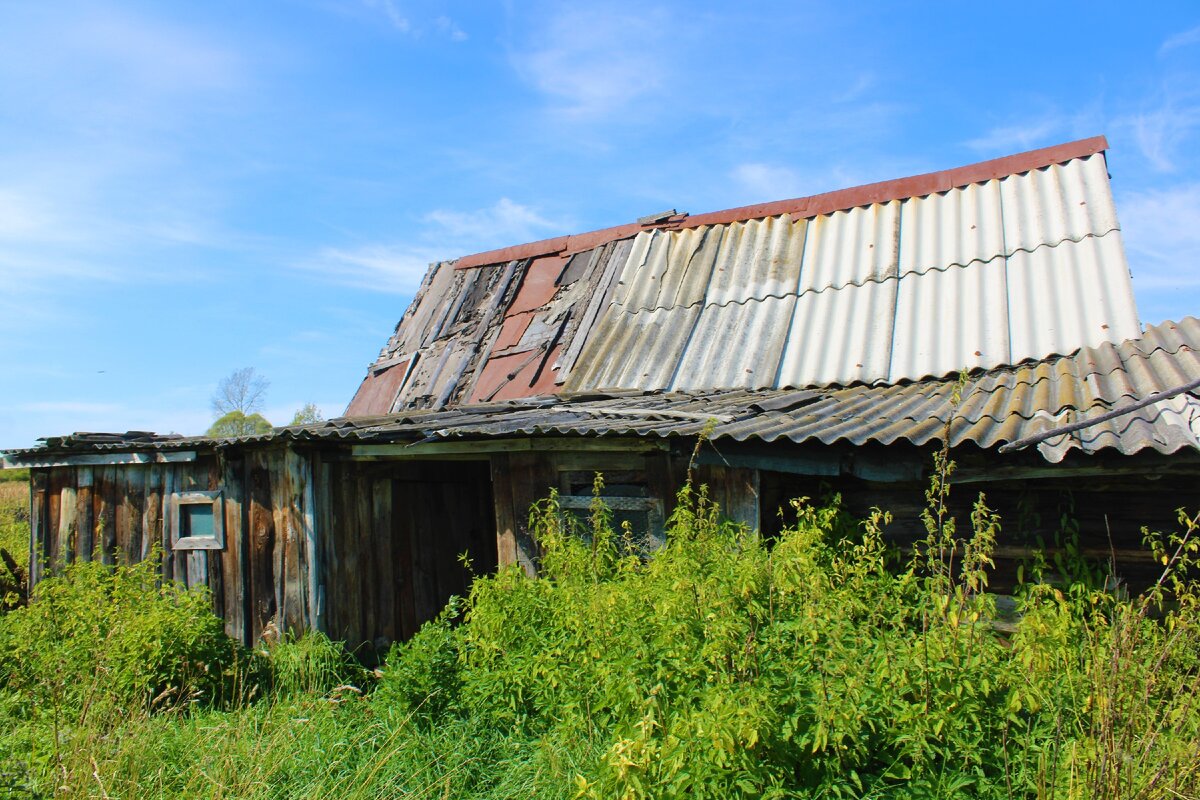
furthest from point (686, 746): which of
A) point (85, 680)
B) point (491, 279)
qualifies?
point (491, 279)

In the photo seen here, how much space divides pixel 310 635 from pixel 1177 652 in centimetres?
663

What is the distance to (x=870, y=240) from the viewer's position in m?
9.49

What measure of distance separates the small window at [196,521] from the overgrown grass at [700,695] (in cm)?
203

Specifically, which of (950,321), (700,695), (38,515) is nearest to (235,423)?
(38,515)

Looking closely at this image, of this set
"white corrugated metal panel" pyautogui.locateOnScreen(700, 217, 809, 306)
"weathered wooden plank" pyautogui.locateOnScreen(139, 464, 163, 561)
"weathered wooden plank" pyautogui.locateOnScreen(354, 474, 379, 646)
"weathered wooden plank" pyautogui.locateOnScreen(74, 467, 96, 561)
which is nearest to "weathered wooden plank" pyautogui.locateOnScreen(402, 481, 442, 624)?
"weathered wooden plank" pyautogui.locateOnScreen(354, 474, 379, 646)

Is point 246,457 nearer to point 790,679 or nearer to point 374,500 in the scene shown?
point 374,500

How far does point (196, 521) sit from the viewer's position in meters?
8.84

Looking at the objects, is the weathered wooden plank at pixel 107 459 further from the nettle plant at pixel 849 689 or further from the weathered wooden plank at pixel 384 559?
the nettle plant at pixel 849 689

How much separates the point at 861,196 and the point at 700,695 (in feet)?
26.1

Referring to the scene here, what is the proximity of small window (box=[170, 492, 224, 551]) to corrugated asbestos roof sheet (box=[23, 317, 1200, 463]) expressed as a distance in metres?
1.21

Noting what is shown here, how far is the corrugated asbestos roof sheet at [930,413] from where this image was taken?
4.76m

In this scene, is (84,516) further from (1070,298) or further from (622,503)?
(1070,298)

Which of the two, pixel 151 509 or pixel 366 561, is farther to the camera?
pixel 151 509

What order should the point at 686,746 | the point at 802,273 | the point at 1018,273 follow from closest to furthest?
the point at 686,746 < the point at 1018,273 < the point at 802,273
